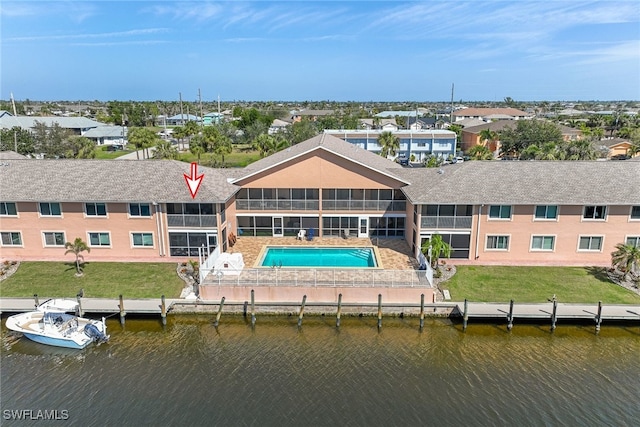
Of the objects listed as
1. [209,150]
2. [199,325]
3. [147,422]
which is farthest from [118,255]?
[209,150]

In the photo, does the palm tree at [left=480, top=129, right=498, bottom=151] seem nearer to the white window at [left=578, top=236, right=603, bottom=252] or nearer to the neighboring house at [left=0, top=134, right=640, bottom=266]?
the neighboring house at [left=0, top=134, right=640, bottom=266]

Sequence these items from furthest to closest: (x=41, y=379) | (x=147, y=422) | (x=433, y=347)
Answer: (x=433, y=347) < (x=41, y=379) < (x=147, y=422)

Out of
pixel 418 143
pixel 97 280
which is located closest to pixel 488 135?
pixel 418 143

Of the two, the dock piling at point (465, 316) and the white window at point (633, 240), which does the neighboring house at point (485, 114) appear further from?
the dock piling at point (465, 316)

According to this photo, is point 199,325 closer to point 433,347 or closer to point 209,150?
point 433,347

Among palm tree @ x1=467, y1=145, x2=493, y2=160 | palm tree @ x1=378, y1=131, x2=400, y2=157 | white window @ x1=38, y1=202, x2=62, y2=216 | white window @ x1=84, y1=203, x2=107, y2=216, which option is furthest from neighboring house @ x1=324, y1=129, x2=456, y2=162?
white window @ x1=38, y1=202, x2=62, y2=216

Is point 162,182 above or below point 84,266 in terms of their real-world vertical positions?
above
